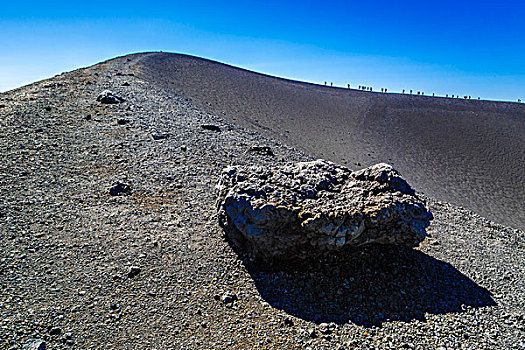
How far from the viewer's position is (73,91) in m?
15.0

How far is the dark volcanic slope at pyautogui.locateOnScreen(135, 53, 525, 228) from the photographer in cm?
2002

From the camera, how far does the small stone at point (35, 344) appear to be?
12.9 feet

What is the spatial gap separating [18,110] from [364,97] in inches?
1428

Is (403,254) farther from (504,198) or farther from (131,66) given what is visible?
(131,66)

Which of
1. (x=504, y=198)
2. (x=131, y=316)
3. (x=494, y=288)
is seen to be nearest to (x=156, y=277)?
(x=131, y=316)

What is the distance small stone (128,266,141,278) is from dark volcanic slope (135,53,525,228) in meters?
16.5

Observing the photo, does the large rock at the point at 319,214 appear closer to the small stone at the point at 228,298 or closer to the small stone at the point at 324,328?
the small stone at the point at 228,298

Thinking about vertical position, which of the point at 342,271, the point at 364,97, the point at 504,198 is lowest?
the point at 504,198

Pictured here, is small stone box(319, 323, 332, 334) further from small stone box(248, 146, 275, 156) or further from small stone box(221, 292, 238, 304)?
small stone box(248, 146, 275, 156)

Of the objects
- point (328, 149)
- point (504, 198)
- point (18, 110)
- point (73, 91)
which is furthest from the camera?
point (328, 149)

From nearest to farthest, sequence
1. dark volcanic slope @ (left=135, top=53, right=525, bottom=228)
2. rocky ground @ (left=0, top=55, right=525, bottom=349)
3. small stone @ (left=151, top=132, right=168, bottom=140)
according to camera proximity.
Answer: rocky ground @ (left=0, top=55, right=525, bottom=349) < small stone @ (left=151, top=132, right=168, bottom=140) < dark volcanic slope @ (left=135, top=53, right=525, bottom=228)

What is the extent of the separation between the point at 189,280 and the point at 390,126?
28.6m

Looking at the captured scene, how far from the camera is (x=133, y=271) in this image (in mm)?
5301

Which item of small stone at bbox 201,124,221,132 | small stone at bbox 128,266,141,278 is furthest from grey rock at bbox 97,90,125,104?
small stone at bbox 128,266,141,278
